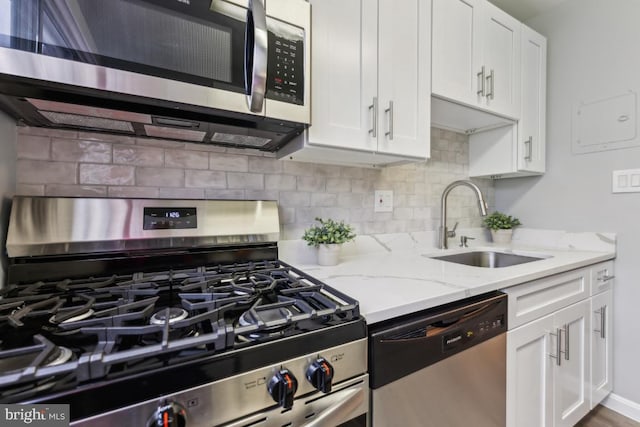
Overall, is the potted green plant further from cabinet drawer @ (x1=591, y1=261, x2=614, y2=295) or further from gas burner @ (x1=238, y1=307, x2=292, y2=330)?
gas burner @ (x1=238, y1=307, x2=292, y2=330)

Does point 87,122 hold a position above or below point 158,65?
below

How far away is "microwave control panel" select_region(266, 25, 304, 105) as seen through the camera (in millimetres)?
912

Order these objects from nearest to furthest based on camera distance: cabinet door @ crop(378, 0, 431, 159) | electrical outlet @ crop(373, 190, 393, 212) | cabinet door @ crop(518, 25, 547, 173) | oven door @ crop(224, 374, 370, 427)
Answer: oven door @ crop(224, 374, 370, 427)
cabinet door @ crop(378, 0, 431, 159)
electrical outlet @ crop(373, 190, 393, 212)
cabinet door @ crop(518, 25, 547, 173)

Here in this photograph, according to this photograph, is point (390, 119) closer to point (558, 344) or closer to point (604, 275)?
point (558, 344)

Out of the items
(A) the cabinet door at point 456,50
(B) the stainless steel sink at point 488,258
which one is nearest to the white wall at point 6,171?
(A) the cabinet door at point 456,50

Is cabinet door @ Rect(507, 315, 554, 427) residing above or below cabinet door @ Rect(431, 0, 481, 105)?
below

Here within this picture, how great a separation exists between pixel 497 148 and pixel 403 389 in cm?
174

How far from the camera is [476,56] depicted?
150 centimetres

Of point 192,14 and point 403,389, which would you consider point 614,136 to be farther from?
point 192,14

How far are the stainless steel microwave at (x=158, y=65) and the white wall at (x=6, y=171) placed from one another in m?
0.05

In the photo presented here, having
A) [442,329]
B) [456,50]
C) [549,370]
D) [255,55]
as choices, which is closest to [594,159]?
[456,50]

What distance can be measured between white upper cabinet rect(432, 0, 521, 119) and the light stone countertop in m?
0.83

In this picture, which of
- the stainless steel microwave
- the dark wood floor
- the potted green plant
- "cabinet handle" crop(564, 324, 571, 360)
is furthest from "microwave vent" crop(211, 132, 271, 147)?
the dark wood floor

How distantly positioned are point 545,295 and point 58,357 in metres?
1.61
